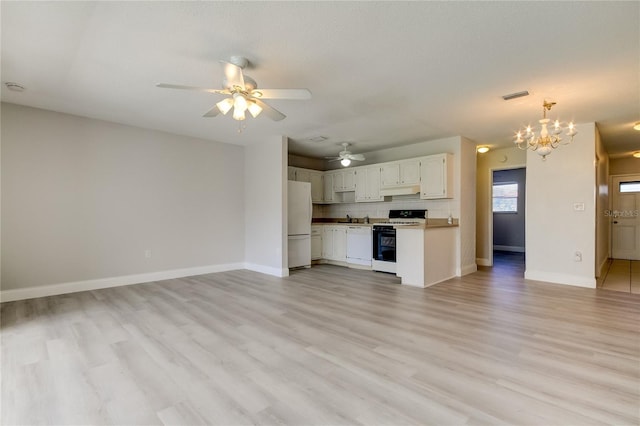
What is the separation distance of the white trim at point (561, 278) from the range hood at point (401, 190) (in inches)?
94.9

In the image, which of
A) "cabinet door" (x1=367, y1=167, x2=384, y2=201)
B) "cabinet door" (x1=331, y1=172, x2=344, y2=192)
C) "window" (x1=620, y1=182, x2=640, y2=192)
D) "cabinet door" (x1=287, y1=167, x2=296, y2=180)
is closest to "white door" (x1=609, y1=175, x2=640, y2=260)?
"window" (x1=620, y1=182, x2=640, y2=192)

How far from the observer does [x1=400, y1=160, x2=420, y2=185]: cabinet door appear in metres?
5.85

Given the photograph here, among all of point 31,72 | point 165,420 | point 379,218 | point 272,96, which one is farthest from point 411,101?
point 31,72

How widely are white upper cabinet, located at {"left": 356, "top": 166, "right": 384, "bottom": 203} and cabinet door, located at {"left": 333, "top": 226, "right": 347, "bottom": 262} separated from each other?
0.79m

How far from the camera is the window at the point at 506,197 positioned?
928 cm

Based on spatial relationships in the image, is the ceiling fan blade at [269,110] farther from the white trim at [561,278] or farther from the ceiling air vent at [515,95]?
the white trim at [561,278]

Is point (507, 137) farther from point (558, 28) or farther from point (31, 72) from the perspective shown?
point (31, 72)

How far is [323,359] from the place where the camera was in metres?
2.36

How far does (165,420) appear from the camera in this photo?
1666 millimetres

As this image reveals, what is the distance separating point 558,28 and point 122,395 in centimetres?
400

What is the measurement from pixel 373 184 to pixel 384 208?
0.64m

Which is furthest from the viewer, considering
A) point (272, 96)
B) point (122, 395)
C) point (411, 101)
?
point (411, 101)

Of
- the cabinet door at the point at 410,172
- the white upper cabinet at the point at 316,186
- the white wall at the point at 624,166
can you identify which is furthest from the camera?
the white wall at the point at 624,166

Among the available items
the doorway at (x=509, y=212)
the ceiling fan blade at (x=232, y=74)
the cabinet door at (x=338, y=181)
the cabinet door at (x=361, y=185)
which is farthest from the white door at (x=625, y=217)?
the ceiling fan blade at (x=232, y=74)
